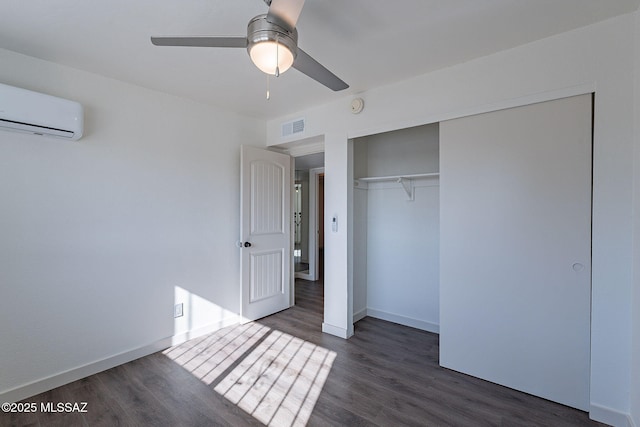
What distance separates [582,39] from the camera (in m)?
1.83

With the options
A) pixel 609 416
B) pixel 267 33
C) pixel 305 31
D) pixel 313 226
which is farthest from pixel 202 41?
pixel 313 226

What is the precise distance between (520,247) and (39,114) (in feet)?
11.2

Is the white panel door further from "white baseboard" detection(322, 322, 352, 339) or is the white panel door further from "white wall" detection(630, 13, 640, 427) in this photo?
"white wall" detection(630, 13, 640, 427)

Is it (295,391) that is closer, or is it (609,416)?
(609,416)

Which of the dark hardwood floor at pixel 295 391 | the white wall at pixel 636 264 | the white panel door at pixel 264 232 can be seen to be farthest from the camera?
the white panel door at pixel 264 232

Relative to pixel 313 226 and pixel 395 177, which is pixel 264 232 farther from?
pixel 313 226

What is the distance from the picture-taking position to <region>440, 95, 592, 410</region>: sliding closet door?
1873 mm

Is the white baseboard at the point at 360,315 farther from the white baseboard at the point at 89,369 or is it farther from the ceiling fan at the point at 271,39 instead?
the ceiling fan at the point at 271,39

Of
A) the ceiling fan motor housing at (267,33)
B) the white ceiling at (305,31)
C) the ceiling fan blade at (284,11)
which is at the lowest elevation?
the ceiling fan motor housing at (267,33)

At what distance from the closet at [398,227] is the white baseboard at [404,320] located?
1 cm

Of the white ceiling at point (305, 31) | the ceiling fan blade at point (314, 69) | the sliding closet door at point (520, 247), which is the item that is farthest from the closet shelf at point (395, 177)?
the ceiling fan blade at point (314, 69)

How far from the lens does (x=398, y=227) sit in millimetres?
3377

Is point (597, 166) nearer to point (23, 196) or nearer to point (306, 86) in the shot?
point (306, 86)

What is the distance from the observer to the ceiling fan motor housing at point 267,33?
129cm
